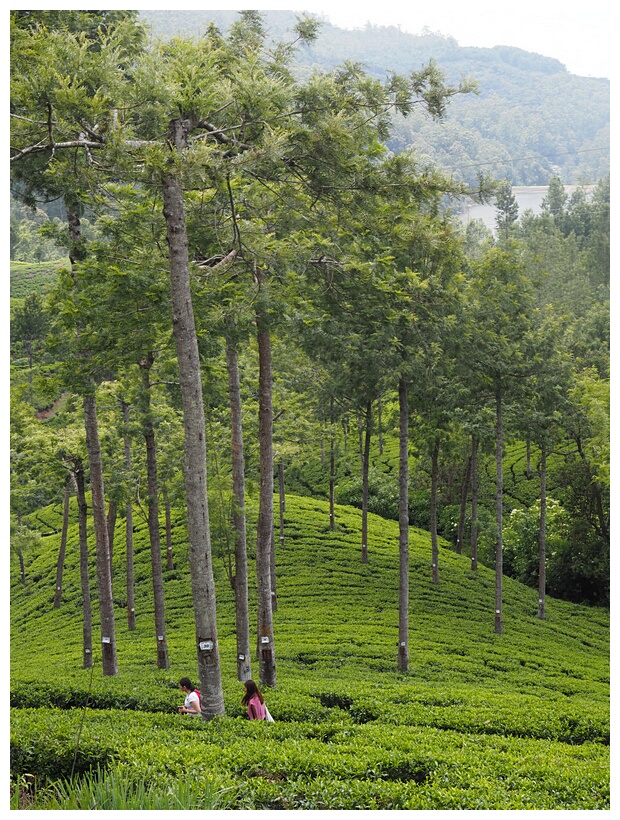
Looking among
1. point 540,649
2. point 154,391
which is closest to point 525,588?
point 540,649

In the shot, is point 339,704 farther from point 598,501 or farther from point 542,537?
point 598,501

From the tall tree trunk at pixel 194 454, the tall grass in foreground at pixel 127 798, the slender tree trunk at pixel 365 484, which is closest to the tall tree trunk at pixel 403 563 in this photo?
the slender tree trunk at pixel 365 484

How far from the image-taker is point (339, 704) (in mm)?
12531

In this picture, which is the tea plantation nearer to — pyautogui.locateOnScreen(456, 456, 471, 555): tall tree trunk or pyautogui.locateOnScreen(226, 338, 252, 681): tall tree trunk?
pyautogui.locateOnScreen(226, 338, 252, 681): tall tree trunk

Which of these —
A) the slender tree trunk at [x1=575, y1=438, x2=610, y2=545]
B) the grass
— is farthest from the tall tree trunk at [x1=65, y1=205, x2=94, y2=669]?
the grass

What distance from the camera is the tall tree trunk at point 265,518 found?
12945 millimetres

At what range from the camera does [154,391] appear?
16016mm

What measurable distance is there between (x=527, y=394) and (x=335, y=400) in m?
6.53

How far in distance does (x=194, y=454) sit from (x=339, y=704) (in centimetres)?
624

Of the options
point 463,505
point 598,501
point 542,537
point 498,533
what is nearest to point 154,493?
point 498,533

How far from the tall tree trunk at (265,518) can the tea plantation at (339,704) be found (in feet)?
2.29

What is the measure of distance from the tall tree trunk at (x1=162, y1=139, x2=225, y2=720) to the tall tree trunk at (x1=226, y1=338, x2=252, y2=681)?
3.92m

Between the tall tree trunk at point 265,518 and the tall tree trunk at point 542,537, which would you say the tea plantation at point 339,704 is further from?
the tall tree trunk at point 542,537

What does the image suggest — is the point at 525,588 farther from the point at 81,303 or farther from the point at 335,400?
the point at 81,303
